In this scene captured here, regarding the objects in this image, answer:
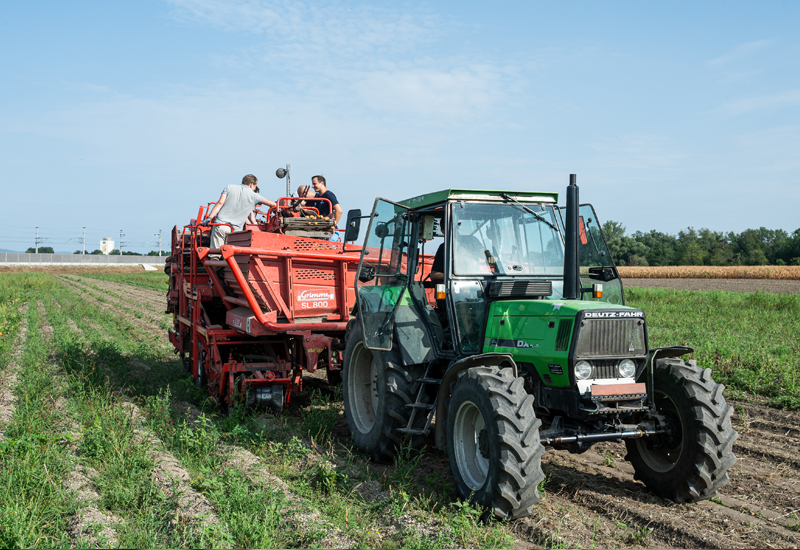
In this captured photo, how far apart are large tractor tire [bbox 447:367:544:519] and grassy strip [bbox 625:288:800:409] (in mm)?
5121

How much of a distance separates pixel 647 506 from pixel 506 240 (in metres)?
2.42

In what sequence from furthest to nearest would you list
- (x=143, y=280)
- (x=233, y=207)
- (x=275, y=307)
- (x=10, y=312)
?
(x=143, y=280) < (x=10, y=312) < (x=233, y=207) < (x=275, y=307)

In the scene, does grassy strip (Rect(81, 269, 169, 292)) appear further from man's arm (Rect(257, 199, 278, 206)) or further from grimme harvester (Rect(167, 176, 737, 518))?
grimme harvester (Rect(167, 176, 737, 518))

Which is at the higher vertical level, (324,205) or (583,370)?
(324,205)

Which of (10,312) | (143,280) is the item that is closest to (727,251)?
(143,280)

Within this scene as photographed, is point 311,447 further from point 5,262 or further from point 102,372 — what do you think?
point 5,262

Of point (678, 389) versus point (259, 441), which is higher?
point (678, 389)

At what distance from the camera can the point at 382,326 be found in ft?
18.8

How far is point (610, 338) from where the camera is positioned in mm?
4469

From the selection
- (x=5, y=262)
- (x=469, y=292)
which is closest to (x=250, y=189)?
(x=469, y=292)

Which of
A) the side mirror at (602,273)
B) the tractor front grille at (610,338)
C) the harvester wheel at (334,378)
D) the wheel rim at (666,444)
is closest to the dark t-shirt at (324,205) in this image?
the harvester wheel at (334,378)

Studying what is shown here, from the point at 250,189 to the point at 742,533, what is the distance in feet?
23.3

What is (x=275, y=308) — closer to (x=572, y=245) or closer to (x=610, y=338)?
(x=572, y=245)

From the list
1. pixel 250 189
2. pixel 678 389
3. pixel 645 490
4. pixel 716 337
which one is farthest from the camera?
pixel 716 337
